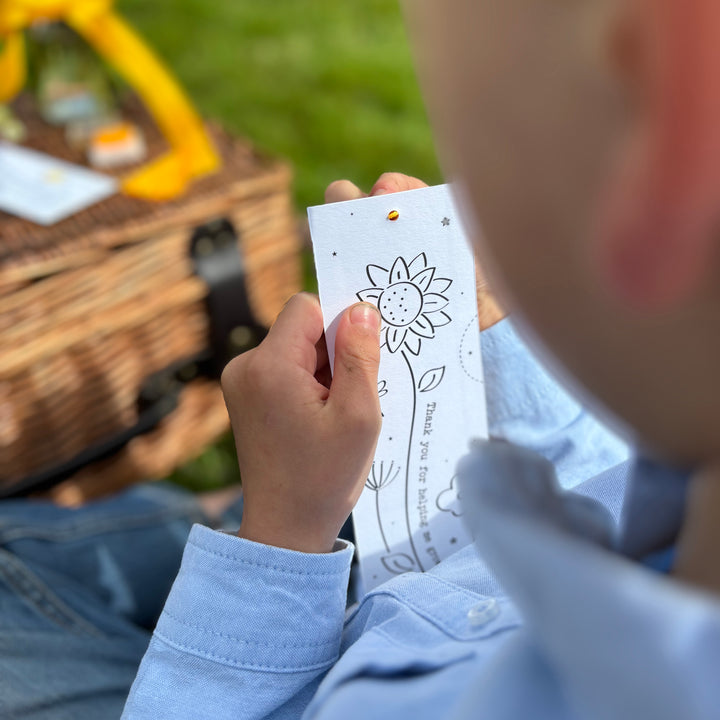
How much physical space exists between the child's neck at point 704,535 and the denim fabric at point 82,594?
1.53 feet

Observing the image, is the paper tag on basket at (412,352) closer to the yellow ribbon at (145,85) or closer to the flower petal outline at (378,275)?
the flower petal outline at (378,275)

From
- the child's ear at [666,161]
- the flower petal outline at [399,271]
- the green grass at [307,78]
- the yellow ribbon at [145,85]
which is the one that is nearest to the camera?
the child's ear at [666,161]

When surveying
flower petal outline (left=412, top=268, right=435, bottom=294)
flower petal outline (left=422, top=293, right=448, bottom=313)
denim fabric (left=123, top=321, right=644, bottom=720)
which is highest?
flower petal outline (left=412, top=268, right=435, bottom=294)

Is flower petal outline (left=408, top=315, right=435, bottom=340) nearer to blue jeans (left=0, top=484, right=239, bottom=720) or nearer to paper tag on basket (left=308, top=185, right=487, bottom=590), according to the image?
paper tag on basket (left=308, top=185, right=487, bottom=590)

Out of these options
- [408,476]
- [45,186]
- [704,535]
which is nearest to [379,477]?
[408,476]

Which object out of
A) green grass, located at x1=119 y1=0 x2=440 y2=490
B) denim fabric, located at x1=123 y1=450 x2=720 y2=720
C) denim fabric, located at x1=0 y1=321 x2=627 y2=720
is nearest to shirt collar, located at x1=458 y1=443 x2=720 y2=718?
denim fabric, located at x1=123 y1=450 x2=720 y2=720

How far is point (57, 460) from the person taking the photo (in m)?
0.95

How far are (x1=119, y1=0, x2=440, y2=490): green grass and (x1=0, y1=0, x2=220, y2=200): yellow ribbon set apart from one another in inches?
16.3

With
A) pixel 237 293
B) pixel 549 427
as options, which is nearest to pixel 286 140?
pixel 237 293

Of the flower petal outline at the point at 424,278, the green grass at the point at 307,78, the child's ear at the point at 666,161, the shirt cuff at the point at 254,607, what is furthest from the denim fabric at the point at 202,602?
the green grass at the point at 307,78

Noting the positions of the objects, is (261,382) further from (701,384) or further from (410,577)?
(701,384)

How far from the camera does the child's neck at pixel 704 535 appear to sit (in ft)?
Answer: 0.97

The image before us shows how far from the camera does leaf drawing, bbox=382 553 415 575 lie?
0.58 m

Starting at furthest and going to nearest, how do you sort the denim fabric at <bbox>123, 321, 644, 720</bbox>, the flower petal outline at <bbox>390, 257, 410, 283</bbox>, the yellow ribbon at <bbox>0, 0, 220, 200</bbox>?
the yellow ribbon at <bbox>0, 0, 220, 200</bbox>
the flower petal outline at <bbox>390, 257, 410, 283</bbox>
the denim fabric at <bbox>123, 321, 644, 720</bbox>
